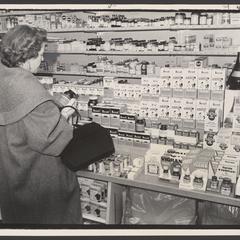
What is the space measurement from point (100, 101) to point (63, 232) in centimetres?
119

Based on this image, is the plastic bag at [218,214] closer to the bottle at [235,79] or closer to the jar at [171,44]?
the bottle at [235,79]

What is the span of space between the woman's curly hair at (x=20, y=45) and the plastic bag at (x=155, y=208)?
133 cm

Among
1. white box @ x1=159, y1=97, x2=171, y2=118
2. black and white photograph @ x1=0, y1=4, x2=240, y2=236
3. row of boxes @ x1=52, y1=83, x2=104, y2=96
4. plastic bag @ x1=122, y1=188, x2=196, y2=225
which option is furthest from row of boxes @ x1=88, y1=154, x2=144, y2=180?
row of boxes @ x1=52, y1=83, x2=104, y2=96

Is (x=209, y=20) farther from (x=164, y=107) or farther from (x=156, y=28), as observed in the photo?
(x=164, y=107)

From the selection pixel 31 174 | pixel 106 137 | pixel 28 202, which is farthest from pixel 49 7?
pixel 28 202

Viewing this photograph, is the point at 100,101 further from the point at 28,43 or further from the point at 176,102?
the point at 28,43

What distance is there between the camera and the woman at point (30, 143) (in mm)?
2133

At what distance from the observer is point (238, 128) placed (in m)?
2.58

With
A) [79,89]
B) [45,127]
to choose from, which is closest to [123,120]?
[79,89]

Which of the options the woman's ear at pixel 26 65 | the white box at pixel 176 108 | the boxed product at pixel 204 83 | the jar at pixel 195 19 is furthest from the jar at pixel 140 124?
the woman's ear at pixel 26 65

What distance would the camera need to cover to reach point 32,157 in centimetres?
232

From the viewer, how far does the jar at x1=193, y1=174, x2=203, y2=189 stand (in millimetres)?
2389

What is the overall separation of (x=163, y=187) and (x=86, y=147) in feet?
1.94

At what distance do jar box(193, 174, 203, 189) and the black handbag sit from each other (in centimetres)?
59
